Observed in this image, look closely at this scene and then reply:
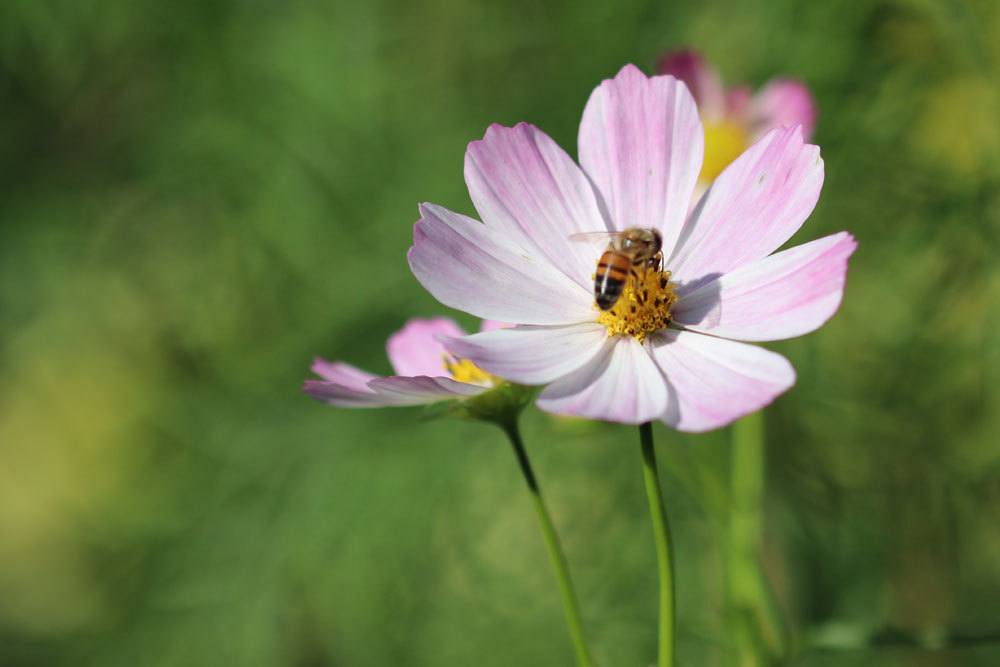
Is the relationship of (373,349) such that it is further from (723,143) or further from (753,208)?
(753,208)

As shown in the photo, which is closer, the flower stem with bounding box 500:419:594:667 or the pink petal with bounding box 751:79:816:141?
the flower stem with bounding box 500:419:594:667

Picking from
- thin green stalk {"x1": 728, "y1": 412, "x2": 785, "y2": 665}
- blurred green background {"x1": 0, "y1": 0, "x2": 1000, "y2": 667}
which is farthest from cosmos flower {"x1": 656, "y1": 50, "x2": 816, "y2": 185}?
thin green stalk {"x1": 728, "y1": 412, "x2": 785, "y2": 665}

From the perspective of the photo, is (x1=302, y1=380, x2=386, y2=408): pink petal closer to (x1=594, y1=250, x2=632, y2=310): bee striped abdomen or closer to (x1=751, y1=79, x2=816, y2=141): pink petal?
(x1=594, y1=250, x2=632, y2=310): bee striped abdomen

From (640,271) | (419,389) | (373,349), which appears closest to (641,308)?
(640,271)

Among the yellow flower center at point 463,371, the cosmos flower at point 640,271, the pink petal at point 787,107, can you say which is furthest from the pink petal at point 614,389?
the pink petal at point 787,107

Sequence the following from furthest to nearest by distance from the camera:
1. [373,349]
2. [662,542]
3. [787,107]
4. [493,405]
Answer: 1. [373,349]
2. [787,107]
3. [493,405]
4. [662,542]

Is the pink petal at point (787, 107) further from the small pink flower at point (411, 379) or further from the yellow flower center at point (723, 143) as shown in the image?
the small pink flower at point (411, 379)
